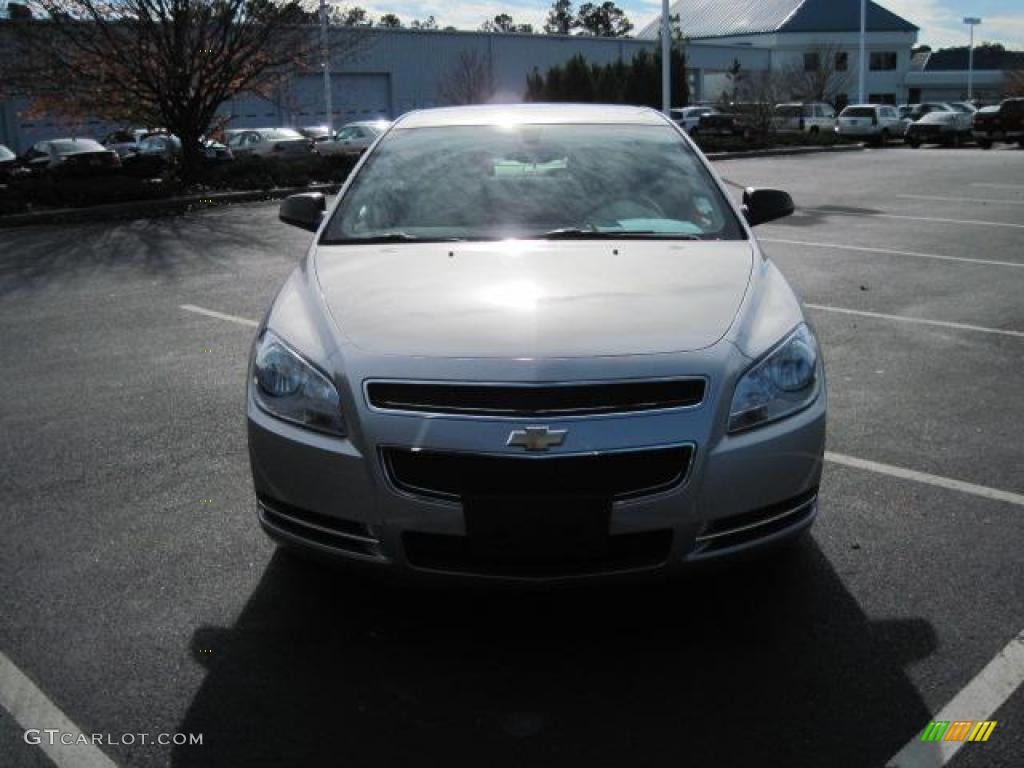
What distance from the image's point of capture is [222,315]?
342 inches

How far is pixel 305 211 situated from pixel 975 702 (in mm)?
3448

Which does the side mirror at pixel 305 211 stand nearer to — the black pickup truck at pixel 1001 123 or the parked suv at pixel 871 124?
the black pickup truck at pixel 1001 123

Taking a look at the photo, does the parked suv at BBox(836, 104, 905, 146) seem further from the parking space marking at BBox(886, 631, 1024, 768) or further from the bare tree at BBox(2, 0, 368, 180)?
the parking space marking at BBox(886, 631, 1024, 768)

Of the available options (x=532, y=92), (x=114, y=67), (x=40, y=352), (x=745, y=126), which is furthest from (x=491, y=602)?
(x=532, y=92)

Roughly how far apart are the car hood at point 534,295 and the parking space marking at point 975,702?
1.22 metres

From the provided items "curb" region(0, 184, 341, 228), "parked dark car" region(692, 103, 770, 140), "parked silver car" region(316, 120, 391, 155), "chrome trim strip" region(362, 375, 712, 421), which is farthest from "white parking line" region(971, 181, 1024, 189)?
"chrome trim strip" region(362, 375, 712, 421)

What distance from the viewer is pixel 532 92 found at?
52625 mm

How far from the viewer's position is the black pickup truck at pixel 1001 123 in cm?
3631

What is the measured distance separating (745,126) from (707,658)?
4028 centimetres

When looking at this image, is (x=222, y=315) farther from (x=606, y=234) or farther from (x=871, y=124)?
(x=871, y=124)

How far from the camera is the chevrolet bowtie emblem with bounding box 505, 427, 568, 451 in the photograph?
289cm

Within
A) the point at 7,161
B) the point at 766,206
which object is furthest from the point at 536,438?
the point at 7,161

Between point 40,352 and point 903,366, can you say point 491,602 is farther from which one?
point 40,352

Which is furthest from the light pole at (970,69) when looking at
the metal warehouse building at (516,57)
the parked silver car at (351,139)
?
the parked silver car at (351,139)
